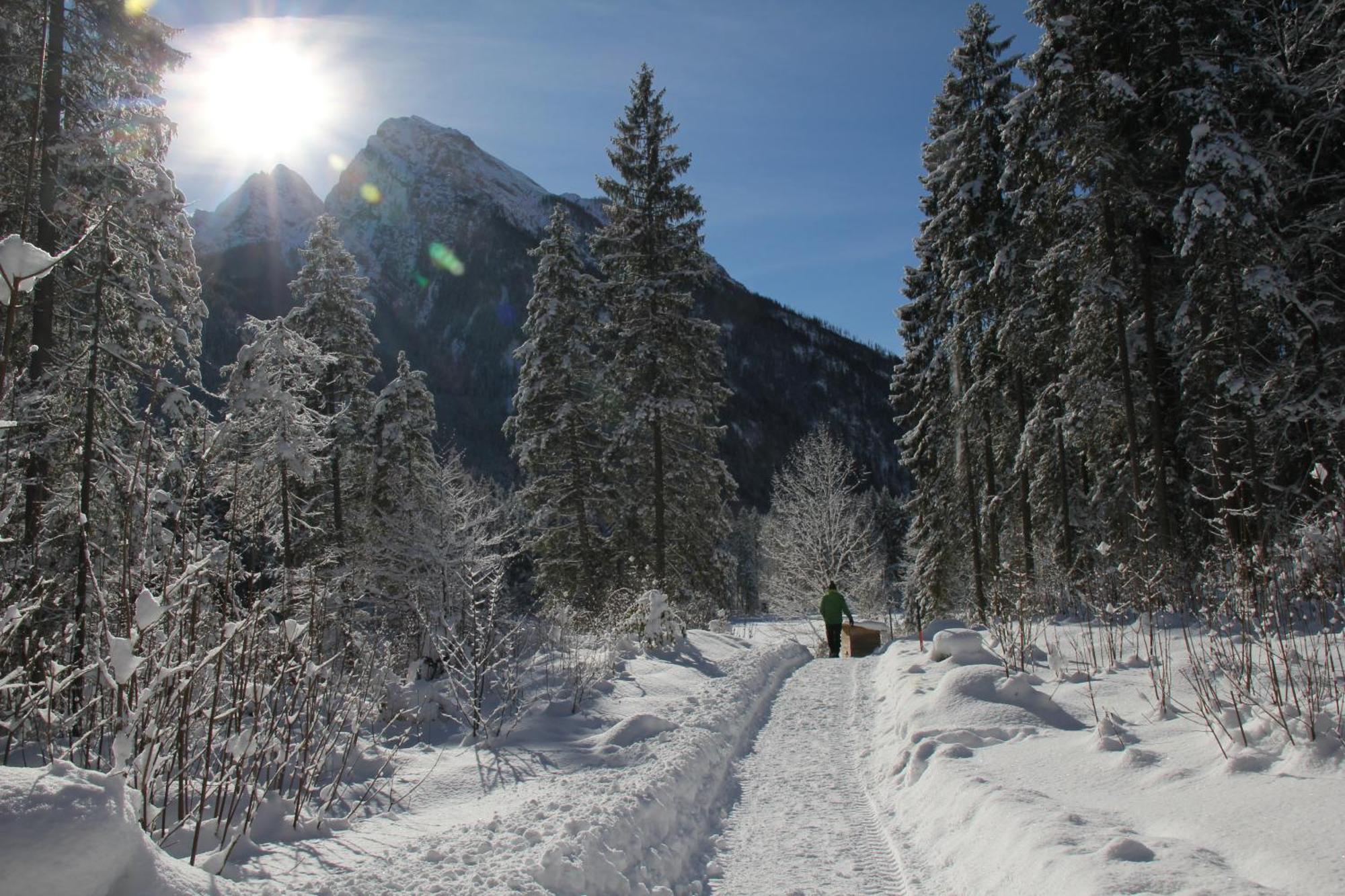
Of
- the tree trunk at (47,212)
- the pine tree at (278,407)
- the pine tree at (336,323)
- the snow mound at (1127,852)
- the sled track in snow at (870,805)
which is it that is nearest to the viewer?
the snow mound at (1127,852)

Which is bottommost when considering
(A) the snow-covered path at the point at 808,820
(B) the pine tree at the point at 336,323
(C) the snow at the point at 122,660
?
(A) the snow-covered path at the point at 808,820

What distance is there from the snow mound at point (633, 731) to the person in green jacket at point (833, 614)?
9664mm

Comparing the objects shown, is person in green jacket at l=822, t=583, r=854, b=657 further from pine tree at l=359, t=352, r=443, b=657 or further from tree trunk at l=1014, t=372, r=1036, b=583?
pine tree at l=359, t=352, r=443, b=657

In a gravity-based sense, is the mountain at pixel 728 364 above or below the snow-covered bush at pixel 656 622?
above

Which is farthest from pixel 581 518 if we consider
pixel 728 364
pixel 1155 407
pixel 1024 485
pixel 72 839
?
pixel 728 364

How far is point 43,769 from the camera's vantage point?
97.8 inches

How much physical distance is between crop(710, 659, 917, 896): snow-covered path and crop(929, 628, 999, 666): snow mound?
5.00ft

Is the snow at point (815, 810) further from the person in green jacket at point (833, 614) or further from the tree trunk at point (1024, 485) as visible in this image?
the tree trunk at point (1024, 485)

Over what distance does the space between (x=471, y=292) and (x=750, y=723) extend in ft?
670

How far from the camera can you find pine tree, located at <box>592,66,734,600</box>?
20.1 meters

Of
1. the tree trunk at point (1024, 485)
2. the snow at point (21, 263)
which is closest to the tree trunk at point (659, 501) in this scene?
the tree trunk at point (1024, 485)

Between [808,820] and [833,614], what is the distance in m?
11.3

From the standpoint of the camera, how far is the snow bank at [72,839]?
223 centimetres

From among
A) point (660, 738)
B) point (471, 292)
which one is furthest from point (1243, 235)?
point (471, 292)
